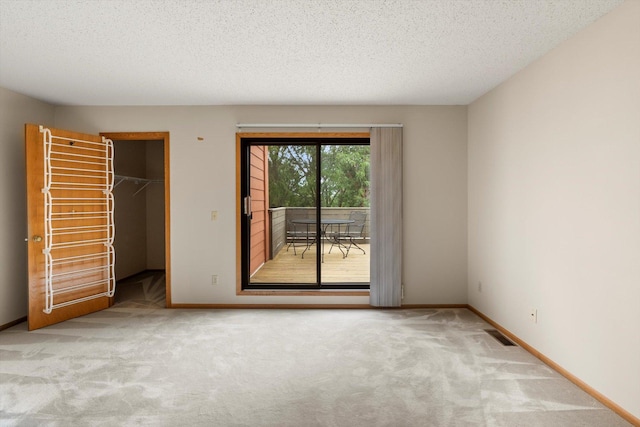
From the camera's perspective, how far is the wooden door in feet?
11.6

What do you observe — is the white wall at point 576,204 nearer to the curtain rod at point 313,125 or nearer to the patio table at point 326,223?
the curtain rod at point 313,125

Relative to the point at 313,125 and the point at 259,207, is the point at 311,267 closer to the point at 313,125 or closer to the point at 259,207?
the point at 259,207

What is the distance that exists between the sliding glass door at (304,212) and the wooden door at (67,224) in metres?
1.65

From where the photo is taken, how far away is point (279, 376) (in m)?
2.56

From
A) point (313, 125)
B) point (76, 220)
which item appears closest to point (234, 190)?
point (313, 125)

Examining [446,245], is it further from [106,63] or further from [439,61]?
[106,63]

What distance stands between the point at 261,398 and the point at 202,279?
2252 mm

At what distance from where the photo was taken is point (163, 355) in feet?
9.53

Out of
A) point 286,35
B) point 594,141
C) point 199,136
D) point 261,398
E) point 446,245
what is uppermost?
point 286,35

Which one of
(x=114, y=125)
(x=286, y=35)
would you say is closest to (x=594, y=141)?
(x=286, y=35)

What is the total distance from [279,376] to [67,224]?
298 centimetres

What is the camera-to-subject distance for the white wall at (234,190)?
420cm

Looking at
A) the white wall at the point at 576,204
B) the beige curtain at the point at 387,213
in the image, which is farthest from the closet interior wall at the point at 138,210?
the white wall at the point at 576,204

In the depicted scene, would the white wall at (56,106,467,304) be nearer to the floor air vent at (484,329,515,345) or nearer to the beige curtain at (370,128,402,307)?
the beige curtain at (370,128,402,307)
